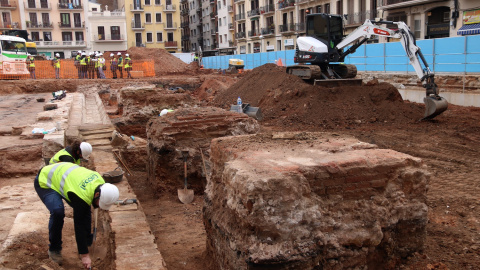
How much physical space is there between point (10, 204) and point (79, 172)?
204cm

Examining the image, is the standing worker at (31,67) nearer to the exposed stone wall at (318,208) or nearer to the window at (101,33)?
the exposed stone wall at (318,208)

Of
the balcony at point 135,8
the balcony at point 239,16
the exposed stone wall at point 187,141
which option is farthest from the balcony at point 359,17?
the balcony at point 135,8

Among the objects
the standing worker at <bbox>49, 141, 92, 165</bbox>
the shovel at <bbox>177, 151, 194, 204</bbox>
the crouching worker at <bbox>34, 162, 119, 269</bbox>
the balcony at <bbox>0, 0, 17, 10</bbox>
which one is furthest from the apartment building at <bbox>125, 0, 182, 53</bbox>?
the crouching worker at <bbox>34, 162, 119, 269</bbox>

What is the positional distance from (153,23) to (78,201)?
60.0m

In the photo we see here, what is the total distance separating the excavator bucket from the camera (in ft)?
39.2

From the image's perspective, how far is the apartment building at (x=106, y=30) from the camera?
186ft

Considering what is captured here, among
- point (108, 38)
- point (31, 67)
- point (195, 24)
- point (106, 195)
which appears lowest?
point (106, 195)

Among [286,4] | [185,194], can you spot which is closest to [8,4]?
[286,4]

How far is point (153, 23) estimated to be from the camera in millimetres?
61062

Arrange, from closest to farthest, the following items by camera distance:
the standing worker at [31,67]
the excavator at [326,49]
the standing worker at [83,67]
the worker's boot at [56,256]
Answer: the worker's boot at [56,256]
the excavator at [326,49]
the standing worker at [31,67]
the standing worker at [83,67]

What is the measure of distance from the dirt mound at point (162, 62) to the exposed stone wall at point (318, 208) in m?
32.7

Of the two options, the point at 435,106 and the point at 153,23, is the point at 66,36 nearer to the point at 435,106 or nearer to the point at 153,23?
the point at 153,23

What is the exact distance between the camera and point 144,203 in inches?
279

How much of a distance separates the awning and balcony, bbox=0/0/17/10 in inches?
2056
